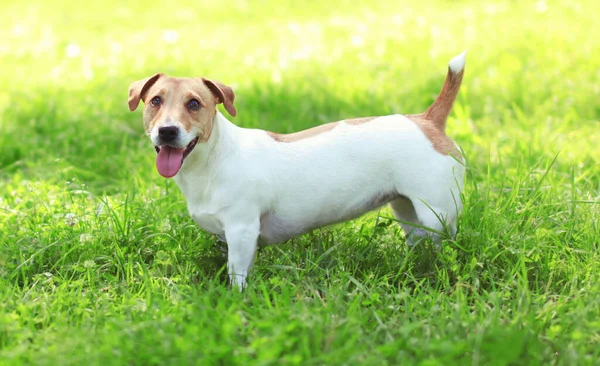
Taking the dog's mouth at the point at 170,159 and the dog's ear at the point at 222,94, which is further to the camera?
the dog's ear at the point at 222,94

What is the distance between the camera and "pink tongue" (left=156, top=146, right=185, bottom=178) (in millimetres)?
3002

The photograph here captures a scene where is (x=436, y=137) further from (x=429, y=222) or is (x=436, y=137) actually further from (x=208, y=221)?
(x=208, y=221)

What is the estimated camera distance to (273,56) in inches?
291

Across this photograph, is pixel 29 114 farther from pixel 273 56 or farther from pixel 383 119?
pixel 383 119

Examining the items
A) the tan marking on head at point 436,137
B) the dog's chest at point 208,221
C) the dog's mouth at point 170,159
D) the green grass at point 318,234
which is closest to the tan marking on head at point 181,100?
the dog's mouth at point 170,159

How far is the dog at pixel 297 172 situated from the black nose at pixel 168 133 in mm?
125

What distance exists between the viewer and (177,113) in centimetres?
298

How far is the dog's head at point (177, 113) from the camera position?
2.95 metres

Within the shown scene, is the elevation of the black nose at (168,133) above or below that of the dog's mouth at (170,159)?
above

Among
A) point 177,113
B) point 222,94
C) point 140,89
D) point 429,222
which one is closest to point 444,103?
point 429,222

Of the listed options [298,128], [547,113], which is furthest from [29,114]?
[547,113]

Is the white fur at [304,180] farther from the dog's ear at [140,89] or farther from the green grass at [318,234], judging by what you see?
the dog's ear at [140,89]

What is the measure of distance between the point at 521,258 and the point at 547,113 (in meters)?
2.81

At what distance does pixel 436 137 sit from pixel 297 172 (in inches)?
26.8
